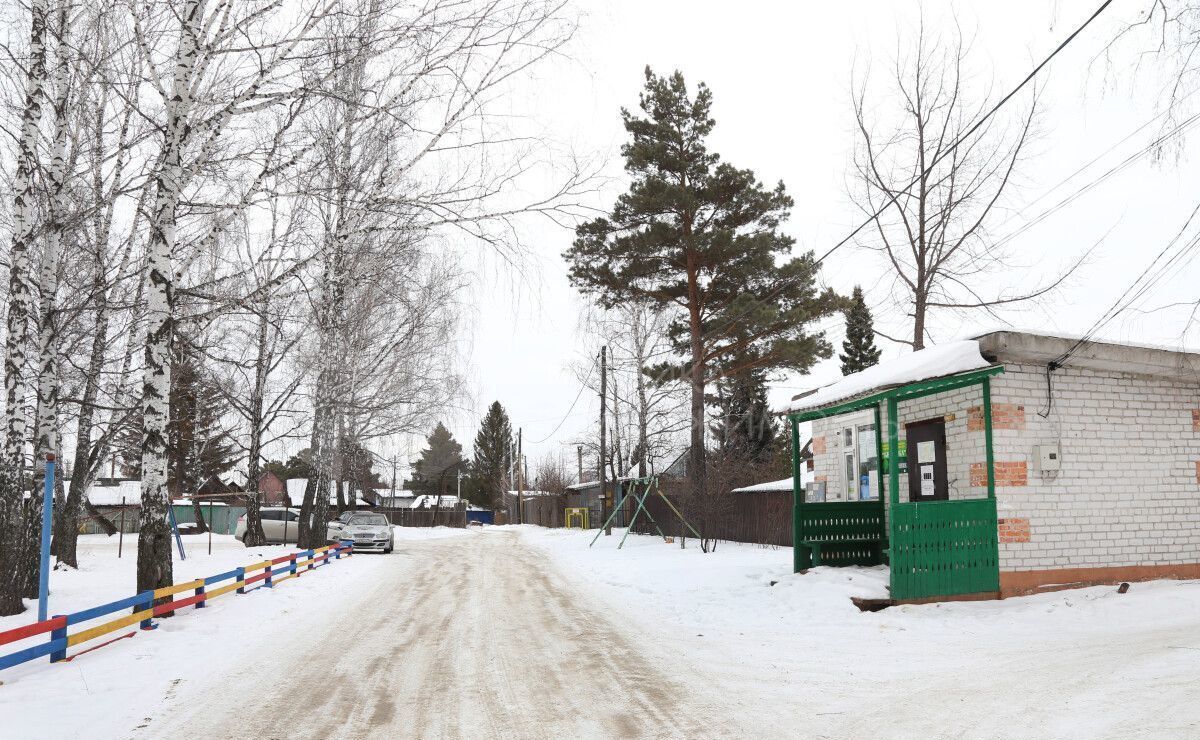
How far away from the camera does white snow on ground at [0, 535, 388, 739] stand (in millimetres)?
5465

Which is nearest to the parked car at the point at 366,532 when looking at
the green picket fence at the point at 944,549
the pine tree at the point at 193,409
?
the pine tree at the point at 193,409

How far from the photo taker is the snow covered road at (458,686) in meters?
5.27

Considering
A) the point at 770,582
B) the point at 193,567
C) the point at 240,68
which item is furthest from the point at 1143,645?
the point at 193,567

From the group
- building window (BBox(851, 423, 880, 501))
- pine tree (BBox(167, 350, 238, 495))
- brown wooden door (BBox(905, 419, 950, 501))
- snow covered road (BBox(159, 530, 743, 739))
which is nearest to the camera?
snow covered road (BBox(159, 530, 743, 739))

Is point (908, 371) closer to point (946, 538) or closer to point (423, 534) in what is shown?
point (946, 538)

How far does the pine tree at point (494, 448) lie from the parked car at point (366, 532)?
58438 mm

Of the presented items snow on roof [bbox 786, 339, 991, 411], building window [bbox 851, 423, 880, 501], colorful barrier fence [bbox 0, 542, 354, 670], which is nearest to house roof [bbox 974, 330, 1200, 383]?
snow on roof [bbox 786, 339, 991, 411]

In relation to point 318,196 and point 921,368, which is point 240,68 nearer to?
point 318,196

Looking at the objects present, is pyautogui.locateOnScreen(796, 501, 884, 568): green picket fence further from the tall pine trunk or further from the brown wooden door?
the tall pine trunk

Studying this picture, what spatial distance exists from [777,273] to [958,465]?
42.1 feet

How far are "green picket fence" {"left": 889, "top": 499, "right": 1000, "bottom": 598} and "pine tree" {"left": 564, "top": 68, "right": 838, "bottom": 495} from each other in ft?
39.3

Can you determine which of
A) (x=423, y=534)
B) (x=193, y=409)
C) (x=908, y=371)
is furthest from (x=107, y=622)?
(x=423, y=534)

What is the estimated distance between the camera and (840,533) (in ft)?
41.3

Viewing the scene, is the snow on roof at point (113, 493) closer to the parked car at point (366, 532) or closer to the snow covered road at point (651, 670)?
the parked car at point (366, 532)
